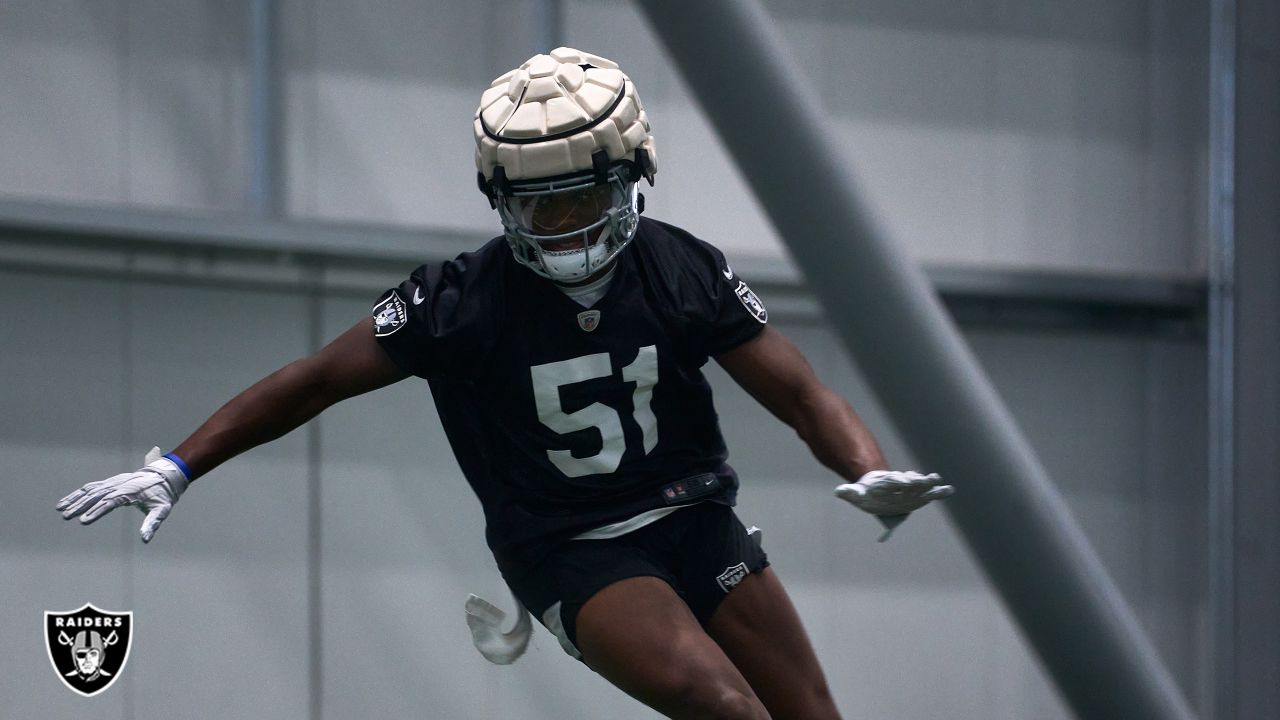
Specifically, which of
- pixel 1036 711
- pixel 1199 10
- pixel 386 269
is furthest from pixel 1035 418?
pixel 386 269

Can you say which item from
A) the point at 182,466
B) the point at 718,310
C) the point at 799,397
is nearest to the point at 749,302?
the point at 718,310

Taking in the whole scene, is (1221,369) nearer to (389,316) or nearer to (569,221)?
(569,221)

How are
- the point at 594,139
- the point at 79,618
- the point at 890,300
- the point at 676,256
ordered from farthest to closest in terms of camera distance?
the point at 79,618
the point at 890,300
the point at 676,256
the point at 594,139

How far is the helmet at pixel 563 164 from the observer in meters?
2.95

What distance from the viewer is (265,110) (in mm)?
5855

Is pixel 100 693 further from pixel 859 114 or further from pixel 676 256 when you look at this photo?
pixel 859 114

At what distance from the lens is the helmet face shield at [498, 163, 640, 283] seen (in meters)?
2.97

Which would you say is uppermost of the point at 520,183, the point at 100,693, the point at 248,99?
the point at 248,99

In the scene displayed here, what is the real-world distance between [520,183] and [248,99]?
3.22 metres

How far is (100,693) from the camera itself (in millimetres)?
5492

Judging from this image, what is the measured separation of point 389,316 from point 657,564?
2.41ft

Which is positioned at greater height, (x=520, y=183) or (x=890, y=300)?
(x=520, y=183)

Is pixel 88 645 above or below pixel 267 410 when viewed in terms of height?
below

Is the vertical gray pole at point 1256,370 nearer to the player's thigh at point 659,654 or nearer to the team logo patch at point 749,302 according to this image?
the team logo patch at point 749,302
